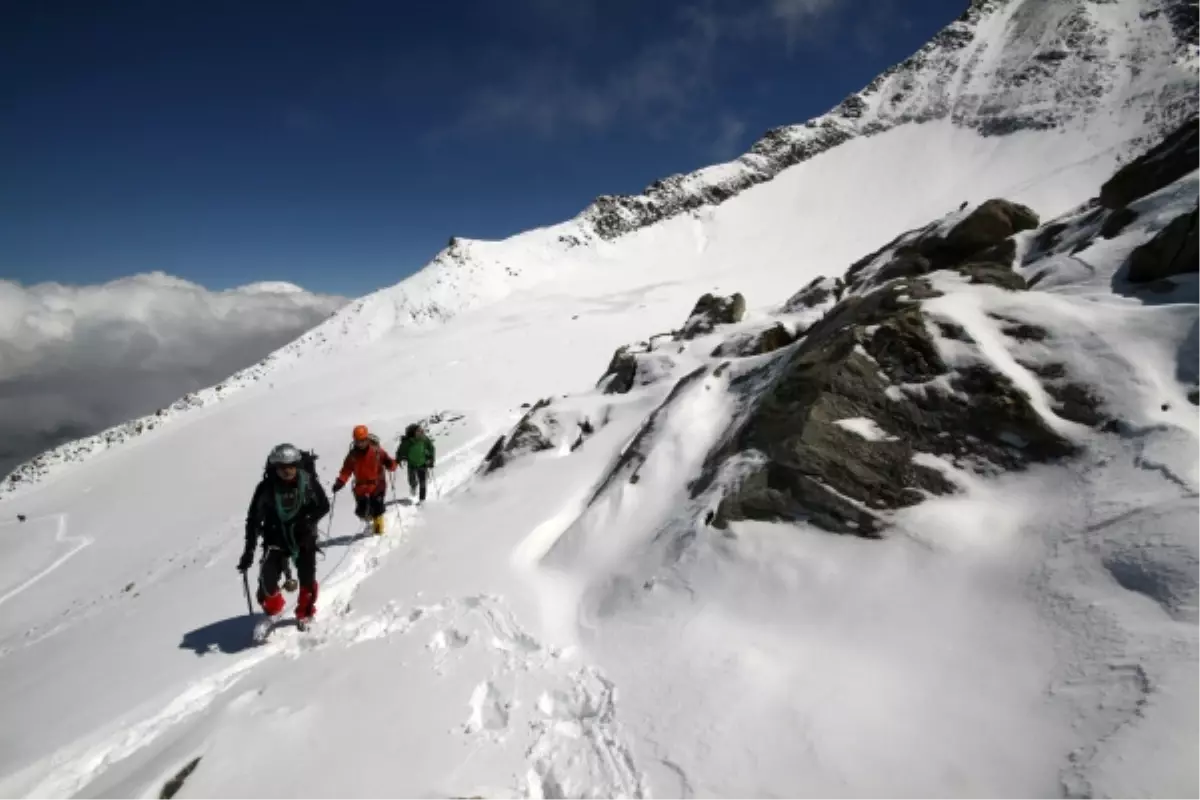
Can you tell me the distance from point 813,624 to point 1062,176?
267 ft

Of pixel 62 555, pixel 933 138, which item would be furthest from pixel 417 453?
pixel 933 138

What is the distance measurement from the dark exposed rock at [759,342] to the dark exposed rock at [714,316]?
5.05 metres

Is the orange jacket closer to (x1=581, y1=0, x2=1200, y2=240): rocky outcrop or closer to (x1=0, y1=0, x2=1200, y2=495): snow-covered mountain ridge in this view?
(x1=0, y1=0, x2=1200, y2=495): snow-covered mountain ridge

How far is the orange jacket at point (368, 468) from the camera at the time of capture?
35.8 ft

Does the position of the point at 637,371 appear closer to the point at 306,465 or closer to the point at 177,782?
the point at 306,465

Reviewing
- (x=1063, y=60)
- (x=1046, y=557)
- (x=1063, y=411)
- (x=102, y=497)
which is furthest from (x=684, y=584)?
(x=1063, y=60)

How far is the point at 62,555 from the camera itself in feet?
81.4

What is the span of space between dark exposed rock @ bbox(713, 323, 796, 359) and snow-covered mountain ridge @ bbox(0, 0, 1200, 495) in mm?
54433

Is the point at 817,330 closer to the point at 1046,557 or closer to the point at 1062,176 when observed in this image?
the point at 1046,557

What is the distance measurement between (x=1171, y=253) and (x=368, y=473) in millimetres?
13452

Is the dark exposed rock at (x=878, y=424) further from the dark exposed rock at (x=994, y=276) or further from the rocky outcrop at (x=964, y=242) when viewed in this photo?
the rocky outcrop at (x=964, y=242)

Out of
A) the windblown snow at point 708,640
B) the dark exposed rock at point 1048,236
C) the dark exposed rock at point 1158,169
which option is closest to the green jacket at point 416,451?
the windblown snow at point 708,640

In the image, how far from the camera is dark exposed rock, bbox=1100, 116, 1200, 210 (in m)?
11.2

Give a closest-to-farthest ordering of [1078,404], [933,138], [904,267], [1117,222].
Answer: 1. [1078,404]
2. [1117,222]
3. [904,267]
4. [933,138]
